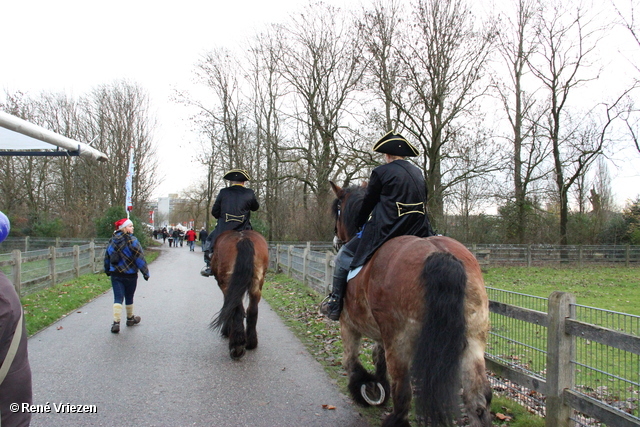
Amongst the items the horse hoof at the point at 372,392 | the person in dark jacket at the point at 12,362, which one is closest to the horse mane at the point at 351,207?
the horse hoof at the point at 372,392

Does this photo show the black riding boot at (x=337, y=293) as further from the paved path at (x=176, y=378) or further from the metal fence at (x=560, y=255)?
the metal fence at (x=560, y=255)

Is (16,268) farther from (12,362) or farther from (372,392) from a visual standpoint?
(12,362)

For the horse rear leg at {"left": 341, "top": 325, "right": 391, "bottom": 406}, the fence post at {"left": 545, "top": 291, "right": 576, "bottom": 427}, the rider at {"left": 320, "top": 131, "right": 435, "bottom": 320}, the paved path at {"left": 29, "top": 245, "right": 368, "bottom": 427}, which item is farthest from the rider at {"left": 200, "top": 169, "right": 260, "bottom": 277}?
the fence post at {"left": 545, "top": 291, "right": 576, "bottom": 427}

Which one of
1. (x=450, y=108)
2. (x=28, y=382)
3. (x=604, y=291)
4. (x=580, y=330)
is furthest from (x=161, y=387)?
(x=450, y=108)

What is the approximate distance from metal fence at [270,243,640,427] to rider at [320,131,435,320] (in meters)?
1.26

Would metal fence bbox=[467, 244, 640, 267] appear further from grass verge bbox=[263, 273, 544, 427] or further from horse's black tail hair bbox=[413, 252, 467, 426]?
horse's black tail hair bbox=[413, 252, 467, 426]

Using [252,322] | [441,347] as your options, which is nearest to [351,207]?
[441,347]

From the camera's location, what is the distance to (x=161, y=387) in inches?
196

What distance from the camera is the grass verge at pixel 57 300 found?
836 centimetres

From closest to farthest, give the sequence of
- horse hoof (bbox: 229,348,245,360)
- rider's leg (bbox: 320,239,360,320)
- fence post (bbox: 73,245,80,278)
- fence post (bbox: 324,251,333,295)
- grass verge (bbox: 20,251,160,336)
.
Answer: rider's leg (bbox: 320,239,360,320), horse hoof (bbox: 229,348,245,360), grass verge (bbox: 20,251,160,336), fence post (bbox: 324,251,333,295), fence post (bbox: 73,245,80,278)

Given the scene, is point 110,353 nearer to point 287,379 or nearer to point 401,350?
point 287,379

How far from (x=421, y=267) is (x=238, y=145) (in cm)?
3030

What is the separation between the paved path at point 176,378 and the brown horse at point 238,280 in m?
0.29

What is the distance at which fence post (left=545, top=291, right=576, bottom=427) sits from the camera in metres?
3.62
